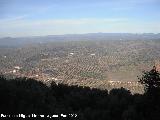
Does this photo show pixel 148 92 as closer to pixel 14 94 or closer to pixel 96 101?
pixel 96 101

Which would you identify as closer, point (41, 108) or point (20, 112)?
point (20, 112)

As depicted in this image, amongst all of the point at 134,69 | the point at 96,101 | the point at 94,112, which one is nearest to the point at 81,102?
the point at 96,101

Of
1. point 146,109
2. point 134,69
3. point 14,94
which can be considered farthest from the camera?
point 134,69

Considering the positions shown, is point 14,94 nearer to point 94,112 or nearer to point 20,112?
point 20,112

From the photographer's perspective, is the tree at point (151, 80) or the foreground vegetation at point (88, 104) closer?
the foreground vegetation at point (88, 104)

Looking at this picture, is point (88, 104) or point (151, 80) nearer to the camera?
point (151, 80)

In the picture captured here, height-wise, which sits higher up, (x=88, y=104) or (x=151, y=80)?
(x=151, y=80)

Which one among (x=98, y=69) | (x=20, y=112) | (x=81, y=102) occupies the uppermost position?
(x=20, y=112)

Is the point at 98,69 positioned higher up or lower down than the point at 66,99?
lower down

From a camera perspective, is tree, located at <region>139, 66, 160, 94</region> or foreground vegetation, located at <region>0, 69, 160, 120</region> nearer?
foreground vegetation, located at <region>0, 69, 160, 120</region>

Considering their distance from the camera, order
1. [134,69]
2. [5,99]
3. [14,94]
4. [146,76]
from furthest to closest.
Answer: [134,69] < [146,76] < [14,94] < [5,99]
